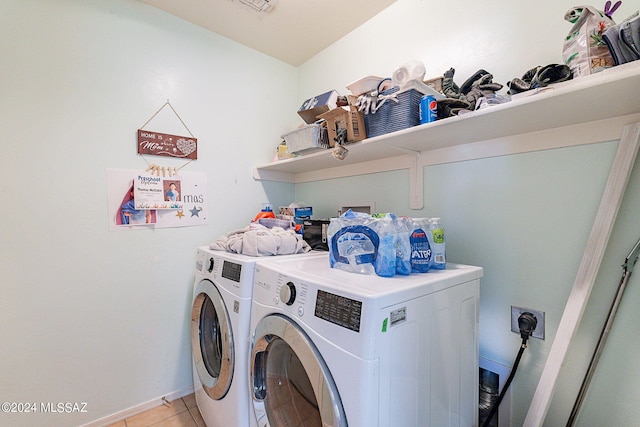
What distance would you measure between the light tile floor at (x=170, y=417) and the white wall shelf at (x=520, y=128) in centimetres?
168

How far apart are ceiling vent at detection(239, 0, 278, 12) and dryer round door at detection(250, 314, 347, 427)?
69.1 inches

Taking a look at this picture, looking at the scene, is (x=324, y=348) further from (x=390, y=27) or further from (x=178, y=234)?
(x=390, y=27)

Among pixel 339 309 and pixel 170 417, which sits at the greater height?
pixel 339 309

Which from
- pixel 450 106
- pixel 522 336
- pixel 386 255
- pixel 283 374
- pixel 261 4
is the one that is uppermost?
pixel 261 4

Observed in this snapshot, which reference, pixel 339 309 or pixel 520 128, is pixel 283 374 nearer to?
pixel 339 309

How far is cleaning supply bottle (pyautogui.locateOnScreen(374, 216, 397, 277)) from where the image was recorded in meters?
0.88

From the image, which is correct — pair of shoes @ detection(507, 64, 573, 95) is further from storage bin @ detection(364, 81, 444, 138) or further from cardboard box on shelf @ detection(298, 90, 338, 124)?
cardboard box on shelf @ detection(298, 90, 338, 124)

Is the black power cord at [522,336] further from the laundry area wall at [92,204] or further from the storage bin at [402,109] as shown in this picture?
the laundry area wall at [92,204]

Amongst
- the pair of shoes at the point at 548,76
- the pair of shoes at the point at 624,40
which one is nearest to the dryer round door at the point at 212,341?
the pair of shoes at the point at 548,76

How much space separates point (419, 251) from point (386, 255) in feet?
0.45

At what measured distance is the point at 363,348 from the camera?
2.08ft

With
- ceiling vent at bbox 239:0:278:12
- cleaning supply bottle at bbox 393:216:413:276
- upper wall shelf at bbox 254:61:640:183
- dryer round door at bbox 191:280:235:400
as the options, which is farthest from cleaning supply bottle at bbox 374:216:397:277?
ceiling vent at bbox 239:0:278:12

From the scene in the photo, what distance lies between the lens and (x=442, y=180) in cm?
135

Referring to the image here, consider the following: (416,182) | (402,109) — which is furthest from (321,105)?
(416,182)
